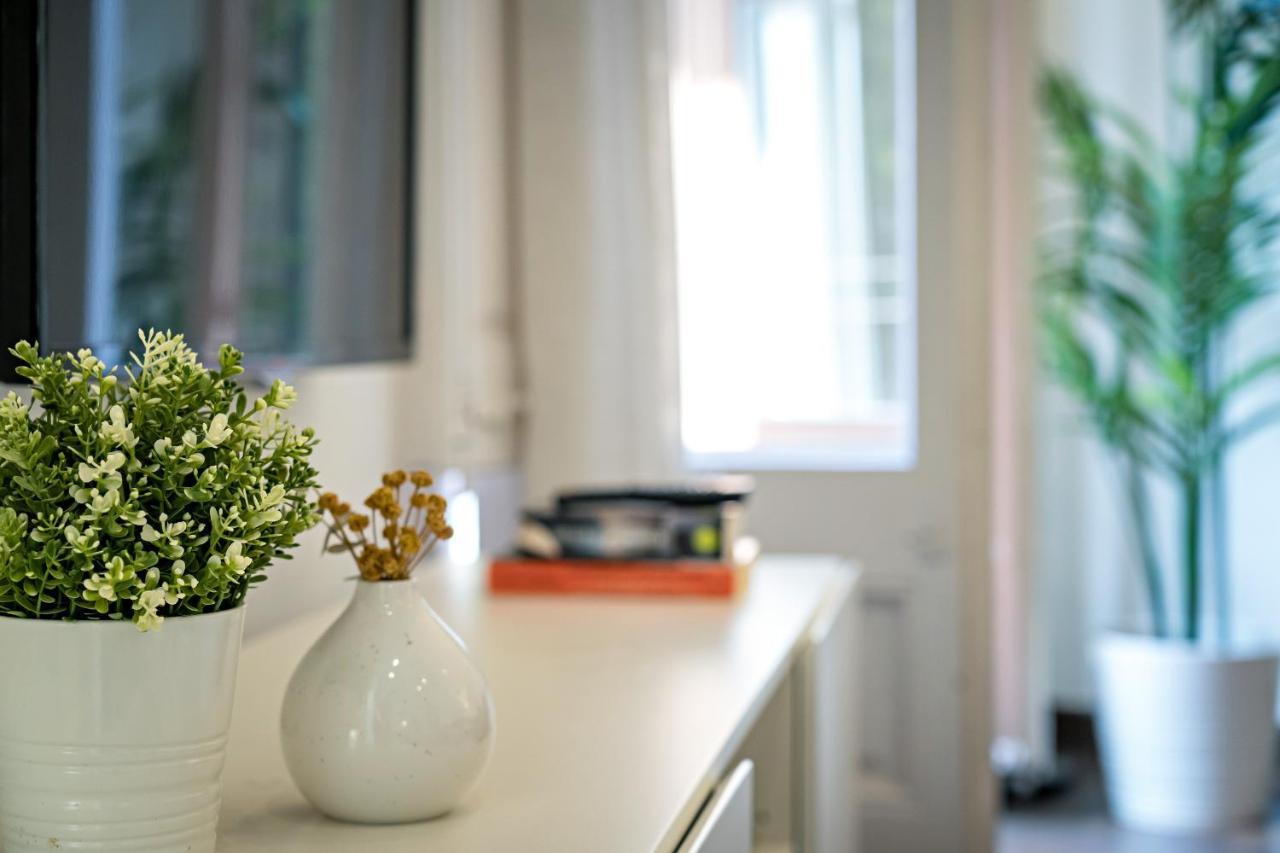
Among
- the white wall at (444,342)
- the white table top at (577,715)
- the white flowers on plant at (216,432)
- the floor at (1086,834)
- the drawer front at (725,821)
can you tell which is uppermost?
the white wall at (444,342)

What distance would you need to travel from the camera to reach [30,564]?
780mm

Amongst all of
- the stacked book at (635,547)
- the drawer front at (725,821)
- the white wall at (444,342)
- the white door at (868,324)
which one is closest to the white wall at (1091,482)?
the white door at (868,324)

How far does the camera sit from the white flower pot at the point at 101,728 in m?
0.80

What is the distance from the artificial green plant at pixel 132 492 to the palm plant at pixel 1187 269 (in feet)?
9.97

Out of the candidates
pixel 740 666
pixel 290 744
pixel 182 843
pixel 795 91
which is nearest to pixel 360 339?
pixel 740 666

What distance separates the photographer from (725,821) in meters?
1.19

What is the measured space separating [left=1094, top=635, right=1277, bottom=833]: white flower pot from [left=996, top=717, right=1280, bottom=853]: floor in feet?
0.20

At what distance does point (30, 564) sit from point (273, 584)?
42.6 inches

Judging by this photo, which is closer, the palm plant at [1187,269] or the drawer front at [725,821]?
the drawer front at [725,821]

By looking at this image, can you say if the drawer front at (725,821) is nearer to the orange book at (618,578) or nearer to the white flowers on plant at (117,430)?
the white flowers on plant at (117,430)

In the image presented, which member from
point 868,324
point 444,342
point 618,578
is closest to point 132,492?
point 618,578

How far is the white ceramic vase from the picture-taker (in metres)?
0.99

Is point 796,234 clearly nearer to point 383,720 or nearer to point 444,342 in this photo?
point 444,342

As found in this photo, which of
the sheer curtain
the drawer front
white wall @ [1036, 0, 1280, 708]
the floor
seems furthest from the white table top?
white wall @ [1036, 0, 1280, 708]
